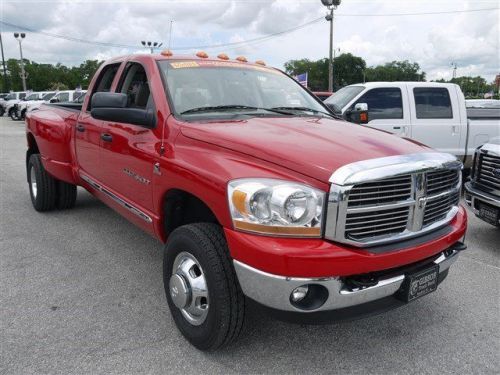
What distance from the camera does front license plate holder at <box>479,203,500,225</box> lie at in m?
4.55

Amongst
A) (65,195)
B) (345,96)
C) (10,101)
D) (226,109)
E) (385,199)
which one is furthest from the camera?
(10,101)

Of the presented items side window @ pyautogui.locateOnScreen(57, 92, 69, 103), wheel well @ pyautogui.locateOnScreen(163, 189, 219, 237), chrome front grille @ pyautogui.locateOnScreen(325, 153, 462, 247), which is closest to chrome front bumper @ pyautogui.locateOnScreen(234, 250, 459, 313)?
chrome front grille @ pyautogui.locateOnScreen(325, 153, 462, 247)

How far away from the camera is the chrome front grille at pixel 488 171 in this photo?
4.59 metres

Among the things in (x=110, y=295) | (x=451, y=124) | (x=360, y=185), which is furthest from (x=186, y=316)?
(x=451, y=124)

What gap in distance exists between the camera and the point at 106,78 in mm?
4633

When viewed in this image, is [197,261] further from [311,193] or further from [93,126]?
[93,126]

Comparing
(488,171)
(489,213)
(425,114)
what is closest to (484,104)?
(425,114)

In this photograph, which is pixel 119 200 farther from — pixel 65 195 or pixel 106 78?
pixel 65 195

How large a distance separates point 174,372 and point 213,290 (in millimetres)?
534

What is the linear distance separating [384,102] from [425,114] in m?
0.75

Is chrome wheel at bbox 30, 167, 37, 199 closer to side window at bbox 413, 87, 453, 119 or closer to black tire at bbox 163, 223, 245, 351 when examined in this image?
black tire at bbox 163, 223, 245, 351

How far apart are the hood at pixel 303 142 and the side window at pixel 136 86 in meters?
0.91

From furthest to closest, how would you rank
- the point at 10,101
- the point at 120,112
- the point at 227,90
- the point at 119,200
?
the point at 10,101 < the point at 119,200 < the point at 227,90 < the point at 120,112

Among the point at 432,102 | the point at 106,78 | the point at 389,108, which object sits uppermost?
the point at 106,78
